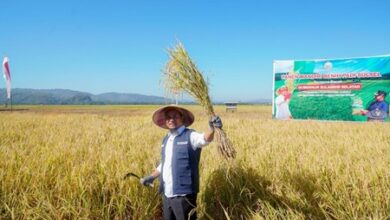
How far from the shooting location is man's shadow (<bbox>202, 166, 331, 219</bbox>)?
127 inches

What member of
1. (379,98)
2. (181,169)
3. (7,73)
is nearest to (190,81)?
(181,169)

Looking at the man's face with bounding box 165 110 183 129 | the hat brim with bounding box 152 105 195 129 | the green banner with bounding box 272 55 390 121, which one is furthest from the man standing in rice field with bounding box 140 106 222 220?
the green banner with bounding box 272 55 390 121

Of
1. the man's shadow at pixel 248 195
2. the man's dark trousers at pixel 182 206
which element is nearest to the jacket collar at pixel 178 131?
the man's dark trousers at pixel 182 206

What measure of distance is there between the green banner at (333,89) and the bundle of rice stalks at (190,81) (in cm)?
1304

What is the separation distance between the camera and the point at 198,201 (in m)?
3.44

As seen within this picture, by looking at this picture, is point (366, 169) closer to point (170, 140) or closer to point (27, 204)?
point (170, 140)

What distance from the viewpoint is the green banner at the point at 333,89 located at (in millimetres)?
14539

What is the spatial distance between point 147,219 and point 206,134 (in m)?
0.99

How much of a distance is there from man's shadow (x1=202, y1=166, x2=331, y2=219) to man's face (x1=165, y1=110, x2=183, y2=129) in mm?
630

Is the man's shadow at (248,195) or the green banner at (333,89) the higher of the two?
the green banner at (333,89)

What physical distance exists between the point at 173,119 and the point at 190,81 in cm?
40

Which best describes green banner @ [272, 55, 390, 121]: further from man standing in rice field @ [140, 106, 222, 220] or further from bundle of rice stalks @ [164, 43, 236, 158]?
man standing in rice field @ [140, 106, 222, 220]

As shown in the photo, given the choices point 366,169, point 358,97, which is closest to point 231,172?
point 366,169

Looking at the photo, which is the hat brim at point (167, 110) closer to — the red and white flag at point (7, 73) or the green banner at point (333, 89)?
the green banner at point (333, 89)
